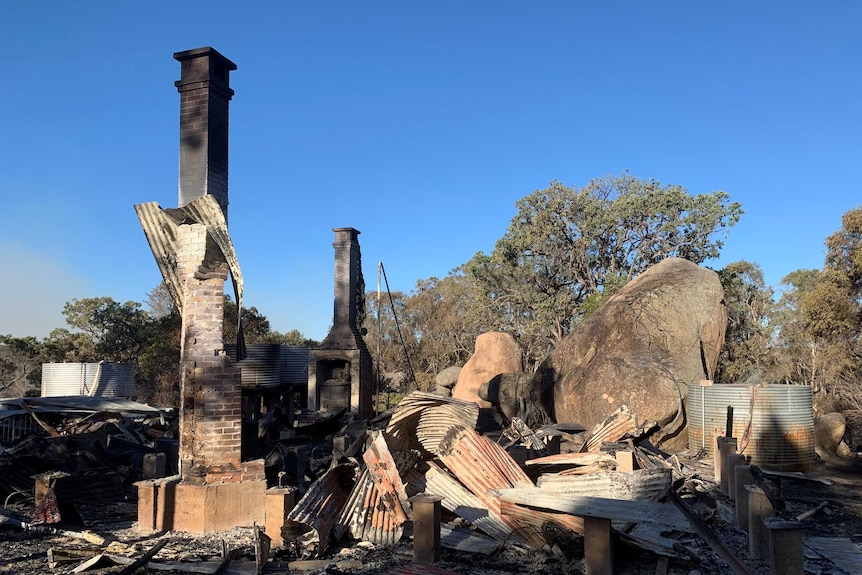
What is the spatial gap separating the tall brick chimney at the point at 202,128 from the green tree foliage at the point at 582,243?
20.4 metres

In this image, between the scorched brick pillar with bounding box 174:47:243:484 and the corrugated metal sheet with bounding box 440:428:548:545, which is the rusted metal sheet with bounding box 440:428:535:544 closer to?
the corrugated metal sheet with bounding box 440:428:548:545

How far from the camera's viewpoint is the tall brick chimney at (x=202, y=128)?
26.3ft

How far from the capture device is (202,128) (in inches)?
319

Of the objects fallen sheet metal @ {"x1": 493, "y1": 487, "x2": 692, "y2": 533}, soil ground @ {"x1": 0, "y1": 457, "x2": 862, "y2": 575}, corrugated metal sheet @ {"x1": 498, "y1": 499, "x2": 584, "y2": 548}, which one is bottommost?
soil ground @ {"x1": 0, "y1": 457, "x2": 862, "y2": 575}

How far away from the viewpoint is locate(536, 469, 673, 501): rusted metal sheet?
675 centimetres

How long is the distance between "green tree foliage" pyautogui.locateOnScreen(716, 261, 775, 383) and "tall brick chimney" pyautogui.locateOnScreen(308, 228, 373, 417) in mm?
10499

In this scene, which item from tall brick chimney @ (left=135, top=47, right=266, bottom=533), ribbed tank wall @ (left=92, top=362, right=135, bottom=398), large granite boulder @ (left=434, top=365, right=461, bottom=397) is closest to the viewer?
tall brick chimney @ (left=135, top=47, right=266, bottom=533)

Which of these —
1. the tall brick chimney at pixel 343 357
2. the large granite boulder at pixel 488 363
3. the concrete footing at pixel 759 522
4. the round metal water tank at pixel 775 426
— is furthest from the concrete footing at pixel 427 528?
the large granite boulder at pixel 488 363

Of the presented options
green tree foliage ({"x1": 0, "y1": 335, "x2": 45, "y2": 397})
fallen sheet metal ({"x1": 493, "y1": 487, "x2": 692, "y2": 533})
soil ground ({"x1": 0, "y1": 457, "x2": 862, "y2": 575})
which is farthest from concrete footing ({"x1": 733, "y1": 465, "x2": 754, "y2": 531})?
green tree foliage ({"x1": 0, "y1": 335, "x2": 45, "y2": 397})

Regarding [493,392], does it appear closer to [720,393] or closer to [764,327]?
[720,393]

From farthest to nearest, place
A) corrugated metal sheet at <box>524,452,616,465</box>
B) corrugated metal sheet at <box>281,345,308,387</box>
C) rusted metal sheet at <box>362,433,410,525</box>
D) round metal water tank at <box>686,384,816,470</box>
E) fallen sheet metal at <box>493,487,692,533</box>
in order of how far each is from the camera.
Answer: corrugated metal sheet at <box>281,345,308,387</box>, round metal water tank at <box>686,384,816,470</box>, corrugated metal sheet at <box>524,452,616,465</box>, rusted metal sheet at <box>362,433,410,525</box>, fallen sheet metal at <box>493,487,692,533</box>

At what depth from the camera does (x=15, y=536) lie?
675 cm

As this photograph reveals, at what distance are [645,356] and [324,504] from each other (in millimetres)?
9872

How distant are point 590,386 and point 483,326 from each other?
17.2 meters
